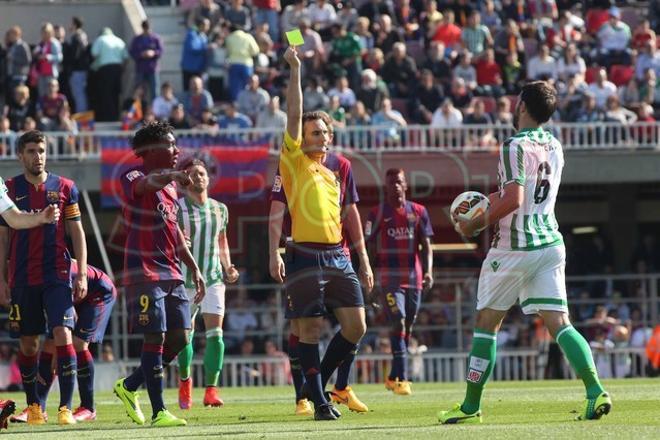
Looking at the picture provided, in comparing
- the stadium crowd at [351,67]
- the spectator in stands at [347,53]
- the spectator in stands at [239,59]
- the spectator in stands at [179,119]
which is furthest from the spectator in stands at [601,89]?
the spectator in stands at [179,119]

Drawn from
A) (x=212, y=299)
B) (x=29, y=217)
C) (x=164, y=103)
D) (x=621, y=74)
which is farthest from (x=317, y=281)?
(x=621, y=74)

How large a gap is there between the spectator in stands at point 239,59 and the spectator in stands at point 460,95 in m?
3.45

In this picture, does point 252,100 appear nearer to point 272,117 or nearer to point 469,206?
point 272,117

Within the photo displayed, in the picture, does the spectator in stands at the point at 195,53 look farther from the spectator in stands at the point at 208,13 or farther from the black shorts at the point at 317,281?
the black shorts at the point at 317,281

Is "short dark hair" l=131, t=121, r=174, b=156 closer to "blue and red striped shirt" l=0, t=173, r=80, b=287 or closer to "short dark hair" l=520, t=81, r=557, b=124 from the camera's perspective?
"blue and red striped shirt" l=0, t=173, r=80, b=287

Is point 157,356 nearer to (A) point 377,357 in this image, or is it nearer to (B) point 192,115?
(A) point 377,357

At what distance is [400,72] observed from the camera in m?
29.5

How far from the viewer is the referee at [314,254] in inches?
473

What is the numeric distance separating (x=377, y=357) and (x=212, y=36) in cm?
781

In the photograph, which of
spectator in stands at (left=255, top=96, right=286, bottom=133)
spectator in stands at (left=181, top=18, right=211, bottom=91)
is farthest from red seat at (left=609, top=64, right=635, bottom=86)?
spectator in stands at (left=181, top=18, right=211, bottom=91)

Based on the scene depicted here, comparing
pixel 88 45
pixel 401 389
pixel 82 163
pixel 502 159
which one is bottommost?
pixel 401 389

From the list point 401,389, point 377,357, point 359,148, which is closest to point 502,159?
point 401,389

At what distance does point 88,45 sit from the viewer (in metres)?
29.8

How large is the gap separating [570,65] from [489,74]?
1.41 m
